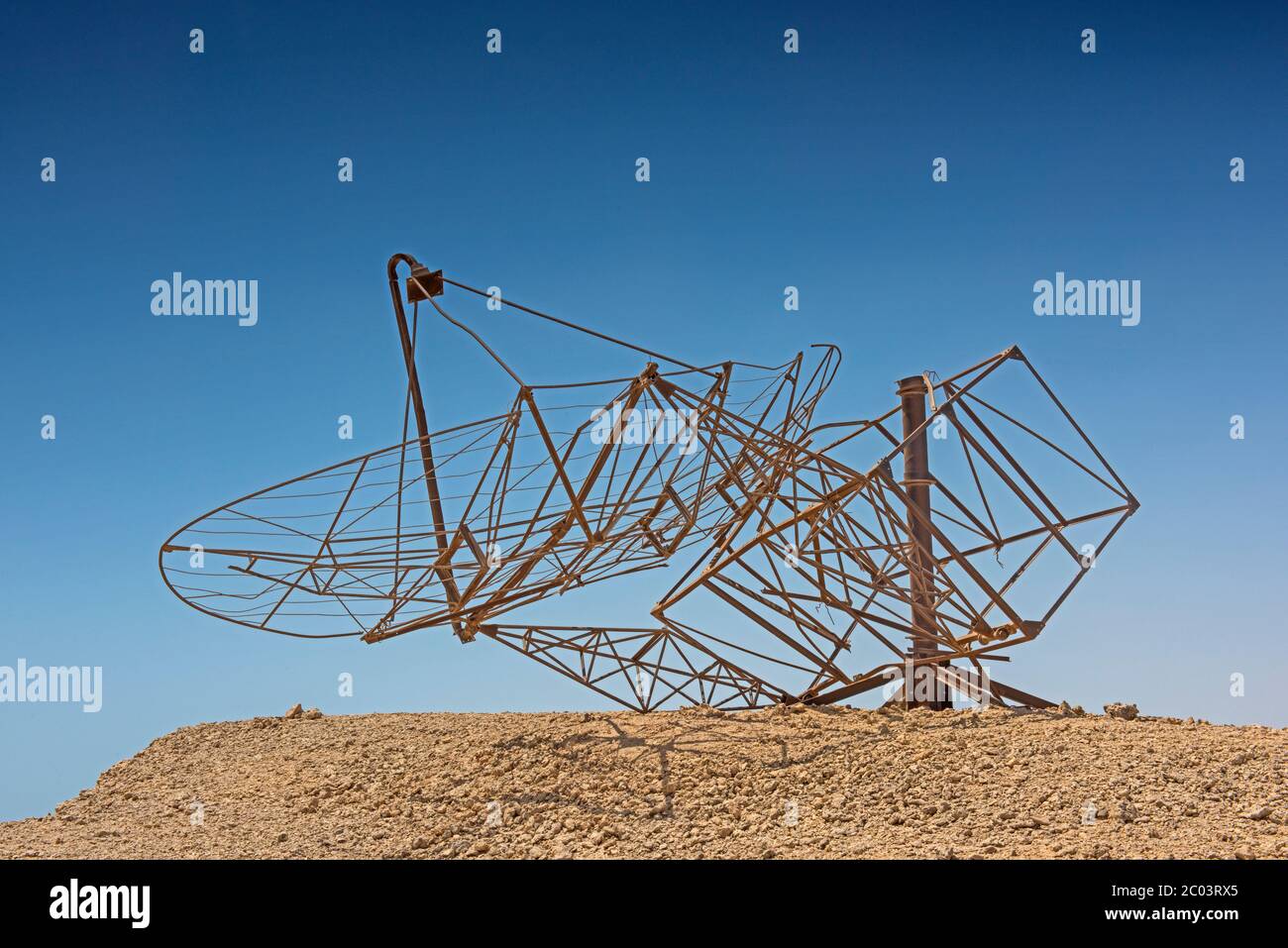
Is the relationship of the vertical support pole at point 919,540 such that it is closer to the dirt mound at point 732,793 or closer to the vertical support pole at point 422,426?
the dirt mound at point 732,793

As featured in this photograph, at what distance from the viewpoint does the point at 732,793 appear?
11.0m

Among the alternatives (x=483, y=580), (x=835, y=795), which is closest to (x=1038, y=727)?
(x=835, y=795)

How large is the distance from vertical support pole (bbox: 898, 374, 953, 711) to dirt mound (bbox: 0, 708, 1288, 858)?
3.25 feet

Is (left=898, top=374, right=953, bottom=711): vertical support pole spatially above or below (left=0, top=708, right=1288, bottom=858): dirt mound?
above

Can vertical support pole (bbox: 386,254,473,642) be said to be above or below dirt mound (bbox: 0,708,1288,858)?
above

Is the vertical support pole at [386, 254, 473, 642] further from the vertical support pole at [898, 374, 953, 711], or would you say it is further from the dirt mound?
the vertical support pole at [898, 374, 953, 711]

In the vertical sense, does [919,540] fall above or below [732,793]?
above

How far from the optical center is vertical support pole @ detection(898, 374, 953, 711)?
13961mm

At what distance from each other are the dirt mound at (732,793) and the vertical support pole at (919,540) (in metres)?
0.99

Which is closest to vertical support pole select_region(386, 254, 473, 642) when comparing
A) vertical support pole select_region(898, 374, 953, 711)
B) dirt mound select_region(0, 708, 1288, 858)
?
dirt mound select_region(0, 708, 1288, 858)

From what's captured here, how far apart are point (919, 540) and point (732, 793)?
4.73 m

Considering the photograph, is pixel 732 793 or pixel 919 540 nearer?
pixel 732 793

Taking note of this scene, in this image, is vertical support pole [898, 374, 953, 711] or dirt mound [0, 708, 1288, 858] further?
vertical support pole [898, 374, 953, 711]
